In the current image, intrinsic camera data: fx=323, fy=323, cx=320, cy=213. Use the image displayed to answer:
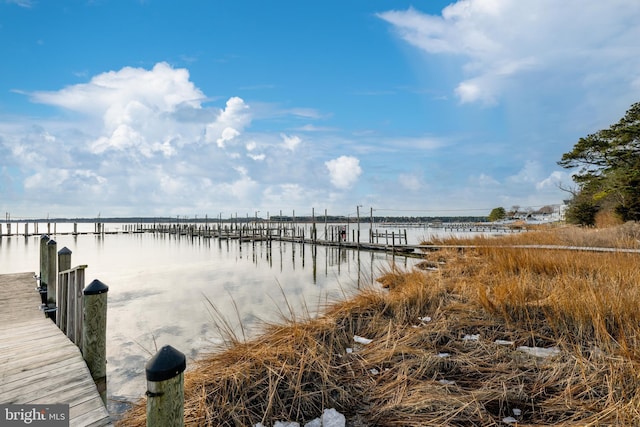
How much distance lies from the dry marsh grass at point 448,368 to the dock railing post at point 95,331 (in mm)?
625

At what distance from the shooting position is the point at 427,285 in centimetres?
649

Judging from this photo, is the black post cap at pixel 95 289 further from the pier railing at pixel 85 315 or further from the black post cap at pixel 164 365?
the black post cap at pixel 164 365

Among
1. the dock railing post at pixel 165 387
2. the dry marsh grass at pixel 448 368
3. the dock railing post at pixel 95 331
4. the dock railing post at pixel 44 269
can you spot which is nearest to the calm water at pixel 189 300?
the dry marsh grass at pixel 448 368

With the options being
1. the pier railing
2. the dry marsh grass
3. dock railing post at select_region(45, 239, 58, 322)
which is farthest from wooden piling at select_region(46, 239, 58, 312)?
the dry marsh grass

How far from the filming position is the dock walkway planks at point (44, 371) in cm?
249

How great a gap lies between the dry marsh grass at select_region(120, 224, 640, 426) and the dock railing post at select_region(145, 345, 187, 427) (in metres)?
1.14

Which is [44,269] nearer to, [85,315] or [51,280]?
[51,280]

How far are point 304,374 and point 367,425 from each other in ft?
2.71

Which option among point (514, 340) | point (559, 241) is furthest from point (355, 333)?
point (559, 241)

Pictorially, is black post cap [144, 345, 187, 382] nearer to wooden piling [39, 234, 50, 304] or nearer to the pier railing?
the pier railing

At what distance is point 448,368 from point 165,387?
290 centimetres

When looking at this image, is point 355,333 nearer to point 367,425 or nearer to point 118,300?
point 367,425

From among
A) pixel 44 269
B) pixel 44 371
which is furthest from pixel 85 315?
pixel 44 269

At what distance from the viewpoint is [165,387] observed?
1533mm
